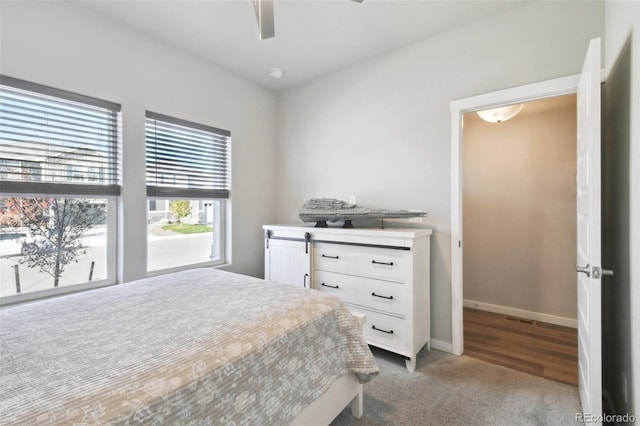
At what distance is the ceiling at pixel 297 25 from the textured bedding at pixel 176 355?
1940 millimetres

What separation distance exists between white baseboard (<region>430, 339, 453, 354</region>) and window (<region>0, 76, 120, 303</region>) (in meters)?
Result: 2.68

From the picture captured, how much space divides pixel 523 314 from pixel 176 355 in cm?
346

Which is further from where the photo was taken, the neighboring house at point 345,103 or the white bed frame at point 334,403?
the neighboring house at point 345,103

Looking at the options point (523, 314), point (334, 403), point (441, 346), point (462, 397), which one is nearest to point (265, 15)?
point (334, 403)

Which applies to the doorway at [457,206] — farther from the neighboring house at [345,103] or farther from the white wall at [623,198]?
the white wall at [623,198]

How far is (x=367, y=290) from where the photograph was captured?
2273 mm

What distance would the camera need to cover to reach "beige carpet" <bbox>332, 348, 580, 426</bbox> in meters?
1.62

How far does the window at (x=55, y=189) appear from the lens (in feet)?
6.05

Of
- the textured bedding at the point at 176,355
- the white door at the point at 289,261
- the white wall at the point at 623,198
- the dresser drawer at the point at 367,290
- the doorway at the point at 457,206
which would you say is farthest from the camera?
the white door at the point at 289,261

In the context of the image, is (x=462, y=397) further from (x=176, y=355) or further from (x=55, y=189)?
(x=55, y=189)

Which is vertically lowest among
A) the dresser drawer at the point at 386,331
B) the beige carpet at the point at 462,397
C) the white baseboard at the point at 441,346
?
the beige carpet at the point at 462,397

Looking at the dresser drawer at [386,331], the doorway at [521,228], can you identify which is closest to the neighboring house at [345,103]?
the dresser drawer at [386,331]

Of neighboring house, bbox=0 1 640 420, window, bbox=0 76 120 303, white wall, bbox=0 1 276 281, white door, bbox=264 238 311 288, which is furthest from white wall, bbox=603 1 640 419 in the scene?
window, bbox=0 76 120 303

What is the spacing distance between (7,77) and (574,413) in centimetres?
388
